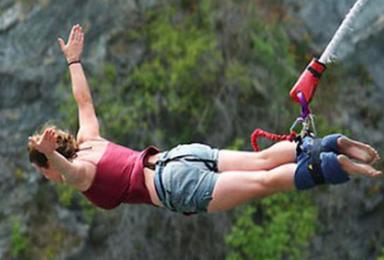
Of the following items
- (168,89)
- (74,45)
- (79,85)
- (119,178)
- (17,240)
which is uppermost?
(74,45)

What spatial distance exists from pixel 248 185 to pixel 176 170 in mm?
328

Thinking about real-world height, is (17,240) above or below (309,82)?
below

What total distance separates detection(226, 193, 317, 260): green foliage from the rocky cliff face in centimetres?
14

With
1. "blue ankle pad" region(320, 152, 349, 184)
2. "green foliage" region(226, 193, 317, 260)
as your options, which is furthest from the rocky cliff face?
"blue ankle pad" region(320, 152, 349, 184)

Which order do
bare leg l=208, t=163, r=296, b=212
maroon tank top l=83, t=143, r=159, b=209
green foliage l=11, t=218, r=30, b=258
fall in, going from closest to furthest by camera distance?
bare leg l=208, t=163, r=296, b=212, maroon tank top l=83, t=143, r=159, b=209, green foliage l=11, t=218, r=30, b=258

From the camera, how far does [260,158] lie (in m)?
3.96

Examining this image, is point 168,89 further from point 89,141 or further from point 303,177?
point 303,177

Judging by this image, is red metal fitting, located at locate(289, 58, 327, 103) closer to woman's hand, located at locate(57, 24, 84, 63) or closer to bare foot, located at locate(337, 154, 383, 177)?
bare foot, located at locate(337, 154, 383, 177)

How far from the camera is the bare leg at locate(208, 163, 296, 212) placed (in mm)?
3699

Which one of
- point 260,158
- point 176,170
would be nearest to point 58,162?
point 176,170

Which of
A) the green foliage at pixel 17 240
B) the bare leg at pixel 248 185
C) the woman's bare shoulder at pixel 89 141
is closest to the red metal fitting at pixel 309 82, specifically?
the bare leg at pixel 248 185

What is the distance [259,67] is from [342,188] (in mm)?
1080

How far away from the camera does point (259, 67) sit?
6910 millimetres

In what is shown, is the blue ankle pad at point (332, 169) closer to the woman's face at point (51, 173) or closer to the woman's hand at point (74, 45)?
the woman's face at point (51, 173)
